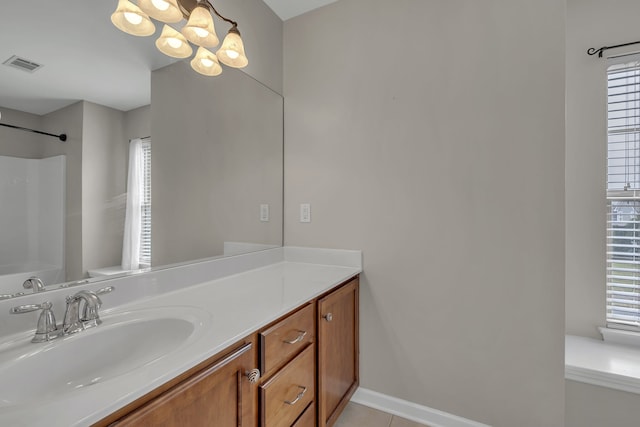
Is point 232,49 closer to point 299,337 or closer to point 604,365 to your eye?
point 299,337

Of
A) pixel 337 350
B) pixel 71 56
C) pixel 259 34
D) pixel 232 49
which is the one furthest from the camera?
pixel 259 34

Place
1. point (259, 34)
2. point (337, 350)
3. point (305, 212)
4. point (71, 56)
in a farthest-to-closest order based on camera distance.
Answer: point (305, 212)
point (259, 34)
point (337, 350)
point (71, 56)

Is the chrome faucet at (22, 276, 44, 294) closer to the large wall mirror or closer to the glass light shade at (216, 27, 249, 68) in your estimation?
the large wall mirror

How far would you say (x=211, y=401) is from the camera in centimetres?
71

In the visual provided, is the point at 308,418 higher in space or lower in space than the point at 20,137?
lower

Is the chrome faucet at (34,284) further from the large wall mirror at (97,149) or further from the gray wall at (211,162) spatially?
the gray wall at (211,162)

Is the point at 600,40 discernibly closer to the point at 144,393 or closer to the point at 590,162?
the point at 590,162

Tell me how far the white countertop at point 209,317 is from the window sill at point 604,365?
3.72 feet

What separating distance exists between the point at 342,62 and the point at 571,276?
1919 mm

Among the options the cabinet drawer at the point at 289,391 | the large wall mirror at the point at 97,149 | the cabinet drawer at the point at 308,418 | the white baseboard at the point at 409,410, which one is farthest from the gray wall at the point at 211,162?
the white baseboard at the point at 409,410

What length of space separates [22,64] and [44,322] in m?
0.75

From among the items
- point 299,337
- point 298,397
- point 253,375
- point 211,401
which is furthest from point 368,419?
point 211,401

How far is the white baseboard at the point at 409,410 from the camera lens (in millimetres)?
1443

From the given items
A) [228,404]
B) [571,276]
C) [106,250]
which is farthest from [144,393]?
[571,276]
